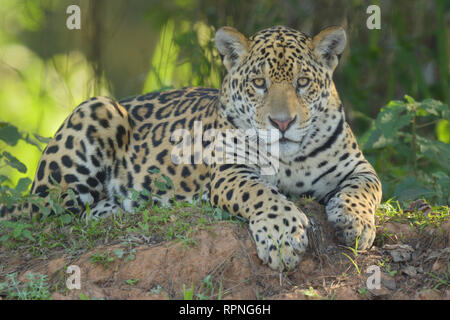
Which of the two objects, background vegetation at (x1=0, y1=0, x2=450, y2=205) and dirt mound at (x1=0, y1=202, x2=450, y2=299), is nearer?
dirt mound at (x1=0, y1=202, x2=450, y2=299)

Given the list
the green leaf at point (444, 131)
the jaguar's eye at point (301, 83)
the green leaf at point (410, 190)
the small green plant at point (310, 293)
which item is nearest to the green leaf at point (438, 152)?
the green leaf at point (410, 190)

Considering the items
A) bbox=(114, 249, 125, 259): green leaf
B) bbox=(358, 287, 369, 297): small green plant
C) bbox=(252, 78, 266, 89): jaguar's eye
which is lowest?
bbox=(358, 287, 369, 297): small green plant

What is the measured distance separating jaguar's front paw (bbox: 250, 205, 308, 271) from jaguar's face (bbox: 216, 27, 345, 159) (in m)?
0.88

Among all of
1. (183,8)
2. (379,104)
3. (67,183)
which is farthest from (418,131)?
(67,183)

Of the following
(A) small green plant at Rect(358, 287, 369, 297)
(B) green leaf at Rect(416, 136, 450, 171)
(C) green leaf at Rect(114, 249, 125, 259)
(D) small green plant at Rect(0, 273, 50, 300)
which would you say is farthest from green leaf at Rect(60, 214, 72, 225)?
(B) green leaf at Rect(416, 136, 450, 171)

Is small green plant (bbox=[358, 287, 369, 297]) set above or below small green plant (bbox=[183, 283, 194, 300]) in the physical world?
below

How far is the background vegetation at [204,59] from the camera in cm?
860

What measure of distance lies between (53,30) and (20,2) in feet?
2.65

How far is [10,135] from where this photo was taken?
21.6 feet

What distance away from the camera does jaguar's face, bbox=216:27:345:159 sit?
5805mm

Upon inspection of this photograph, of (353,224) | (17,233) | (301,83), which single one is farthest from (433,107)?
(17,233)

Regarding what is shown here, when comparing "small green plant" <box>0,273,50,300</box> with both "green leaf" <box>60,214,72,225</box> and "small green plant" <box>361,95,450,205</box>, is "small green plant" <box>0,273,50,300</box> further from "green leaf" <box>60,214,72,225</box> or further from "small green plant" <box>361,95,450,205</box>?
"small green plant" <box>361,95,450,205</box>

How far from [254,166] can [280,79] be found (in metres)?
0.89

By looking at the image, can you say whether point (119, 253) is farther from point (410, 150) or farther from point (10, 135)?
point (410, 150)
